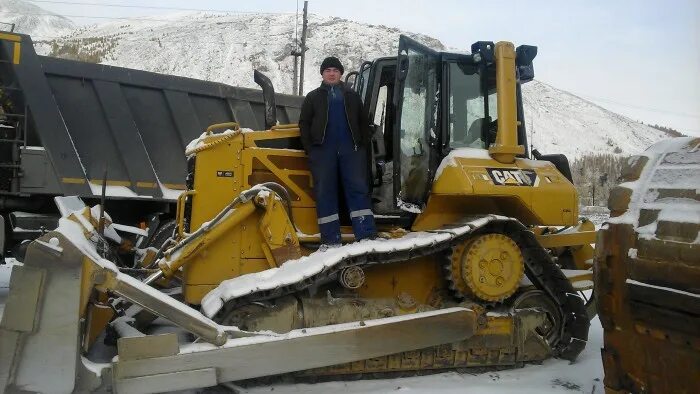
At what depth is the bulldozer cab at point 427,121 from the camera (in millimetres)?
4605

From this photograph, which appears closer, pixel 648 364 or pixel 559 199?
pixel 648 364

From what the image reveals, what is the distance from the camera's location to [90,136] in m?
6.95

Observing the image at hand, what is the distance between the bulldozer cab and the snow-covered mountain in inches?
1386

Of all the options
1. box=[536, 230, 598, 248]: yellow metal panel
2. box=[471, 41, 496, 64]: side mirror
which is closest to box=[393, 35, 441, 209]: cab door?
box=[471, 41, 496, 64]: side mirror

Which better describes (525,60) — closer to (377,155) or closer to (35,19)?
(377,155)

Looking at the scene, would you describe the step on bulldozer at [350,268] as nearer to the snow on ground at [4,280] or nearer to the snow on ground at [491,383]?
the snow on ground at [491,383]

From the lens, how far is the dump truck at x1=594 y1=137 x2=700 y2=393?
2.12 metres

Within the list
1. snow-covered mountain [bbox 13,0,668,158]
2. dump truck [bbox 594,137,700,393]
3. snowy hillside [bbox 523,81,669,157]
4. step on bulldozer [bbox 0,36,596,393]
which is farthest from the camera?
snowy hillside [bbox 523,81,669,157]

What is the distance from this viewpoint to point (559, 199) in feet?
14.8

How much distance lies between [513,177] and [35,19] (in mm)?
60127

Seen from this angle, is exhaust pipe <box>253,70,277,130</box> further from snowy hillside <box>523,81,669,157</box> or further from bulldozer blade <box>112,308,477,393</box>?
snowy hillside <box>523,81,669,157</box>

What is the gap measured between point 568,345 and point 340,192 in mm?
2212

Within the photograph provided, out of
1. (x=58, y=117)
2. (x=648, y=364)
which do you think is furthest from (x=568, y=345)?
(x=58, y=117)

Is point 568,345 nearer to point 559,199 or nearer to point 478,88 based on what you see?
point 559,199
